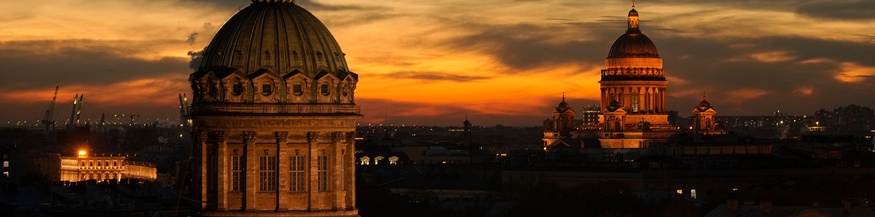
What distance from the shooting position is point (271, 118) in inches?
3113

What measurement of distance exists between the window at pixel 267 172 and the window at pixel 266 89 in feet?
5.70

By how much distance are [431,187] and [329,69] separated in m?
119

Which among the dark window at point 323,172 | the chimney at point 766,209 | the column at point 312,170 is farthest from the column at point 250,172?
the chimney at point 766,209

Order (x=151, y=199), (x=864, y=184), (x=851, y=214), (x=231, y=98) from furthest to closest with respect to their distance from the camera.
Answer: (x=864, y=184) < (x=151, y=199) < (x=851, y=214) < (x=231, y=98)

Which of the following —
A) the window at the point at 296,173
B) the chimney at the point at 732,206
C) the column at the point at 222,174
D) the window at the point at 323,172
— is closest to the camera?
the column at the point at 222,174

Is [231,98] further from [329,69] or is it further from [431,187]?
[431,187]

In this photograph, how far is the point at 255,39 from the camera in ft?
261

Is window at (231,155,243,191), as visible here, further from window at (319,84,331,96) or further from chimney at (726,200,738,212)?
chimney at (726,200,738,212)

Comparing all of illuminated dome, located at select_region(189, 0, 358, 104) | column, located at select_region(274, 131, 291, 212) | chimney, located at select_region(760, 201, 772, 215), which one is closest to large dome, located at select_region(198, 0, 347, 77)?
illuminated dome, located at select_region(189, 0, 358, 104)

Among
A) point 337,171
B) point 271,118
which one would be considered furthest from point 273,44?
point 337,171

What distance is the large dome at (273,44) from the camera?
79188 mm

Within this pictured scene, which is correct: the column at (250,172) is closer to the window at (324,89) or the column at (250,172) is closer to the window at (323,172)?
the window at (323,172)

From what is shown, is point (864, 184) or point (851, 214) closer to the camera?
point (851, 214)

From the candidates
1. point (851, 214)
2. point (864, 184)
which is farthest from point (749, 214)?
point (864, 184)
